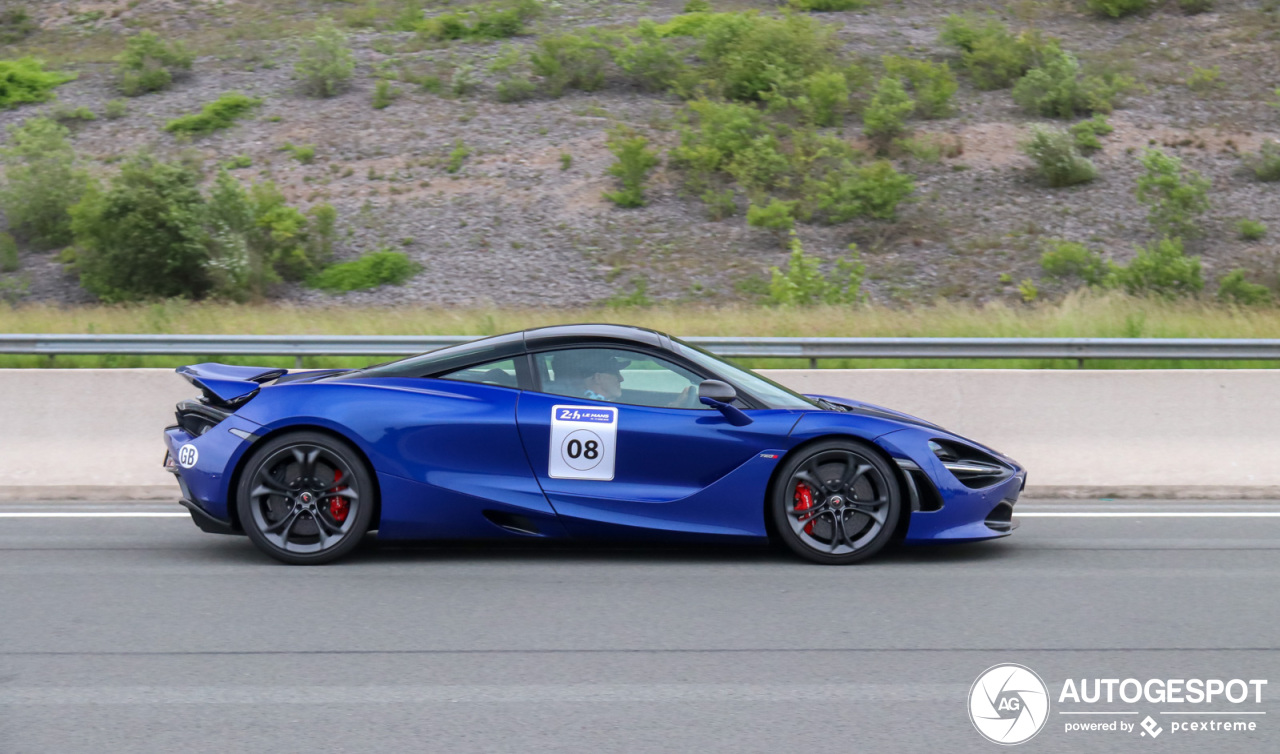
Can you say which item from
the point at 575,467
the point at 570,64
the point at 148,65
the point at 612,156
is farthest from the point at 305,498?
the point at 148,65

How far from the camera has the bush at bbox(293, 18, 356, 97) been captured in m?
35.5

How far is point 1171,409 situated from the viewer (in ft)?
31.6

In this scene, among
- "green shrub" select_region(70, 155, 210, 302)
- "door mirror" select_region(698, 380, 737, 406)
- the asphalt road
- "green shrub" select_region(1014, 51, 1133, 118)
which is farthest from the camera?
"green shrub" select_region(1014, 51, 1133, 118)

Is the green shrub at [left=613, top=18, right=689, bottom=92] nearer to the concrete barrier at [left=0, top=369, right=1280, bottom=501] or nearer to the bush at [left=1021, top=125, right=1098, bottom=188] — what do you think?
the bush at [left=1021, top=125, right=1098, bottom=188]

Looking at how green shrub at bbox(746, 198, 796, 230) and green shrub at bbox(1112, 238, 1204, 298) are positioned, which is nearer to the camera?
green shrub at bbox(1112, 238, 1204, 298)

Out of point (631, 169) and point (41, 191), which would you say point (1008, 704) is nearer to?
point (631, 169)

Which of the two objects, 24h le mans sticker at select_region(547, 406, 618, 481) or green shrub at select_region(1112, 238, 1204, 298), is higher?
green shrub at select_region(1112, 238, 1204, 298)

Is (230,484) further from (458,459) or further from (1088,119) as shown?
(1088,119)

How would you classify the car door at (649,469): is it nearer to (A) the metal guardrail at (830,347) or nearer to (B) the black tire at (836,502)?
(B) the black tire at (836,502)

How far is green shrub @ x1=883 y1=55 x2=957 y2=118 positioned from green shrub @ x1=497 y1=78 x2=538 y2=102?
9.76m

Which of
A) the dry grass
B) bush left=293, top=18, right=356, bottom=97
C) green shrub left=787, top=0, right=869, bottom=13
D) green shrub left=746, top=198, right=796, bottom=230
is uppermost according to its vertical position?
green shrub left=787, top=0, right=869, bottom=13

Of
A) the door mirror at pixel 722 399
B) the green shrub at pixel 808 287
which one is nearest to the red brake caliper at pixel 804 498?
the door mirror at pixel 722 399

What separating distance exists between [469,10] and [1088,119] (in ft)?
65.5

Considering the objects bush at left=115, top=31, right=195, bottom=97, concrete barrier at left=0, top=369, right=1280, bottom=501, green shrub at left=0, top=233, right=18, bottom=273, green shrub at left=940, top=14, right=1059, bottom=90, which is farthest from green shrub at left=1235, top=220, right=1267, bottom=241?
bush at left=115, top=31, right=195, bottom=97
